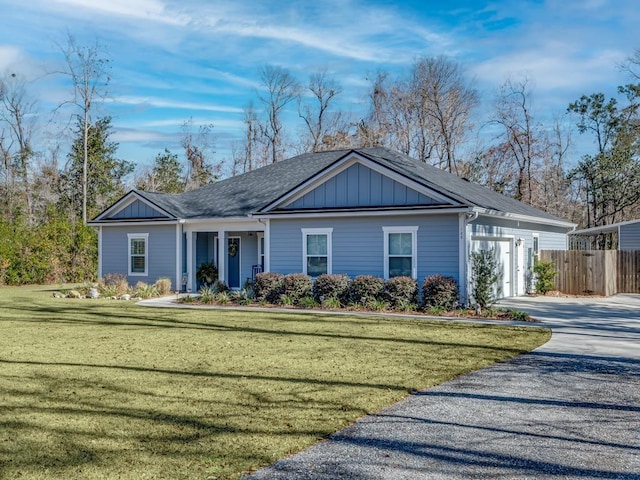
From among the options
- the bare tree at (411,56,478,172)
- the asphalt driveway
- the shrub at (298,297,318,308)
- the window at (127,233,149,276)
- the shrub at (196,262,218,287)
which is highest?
the bare tree at (411,56,478,172)

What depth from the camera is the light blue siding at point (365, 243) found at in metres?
17.4

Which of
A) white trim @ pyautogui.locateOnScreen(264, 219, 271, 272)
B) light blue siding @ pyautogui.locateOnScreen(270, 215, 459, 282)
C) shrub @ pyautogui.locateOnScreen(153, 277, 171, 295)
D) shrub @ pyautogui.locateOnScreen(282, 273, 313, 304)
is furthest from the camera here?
shrub @ pyautogui.locateOnScreen(153, 277, 171, 295)

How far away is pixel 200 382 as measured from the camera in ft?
25.7

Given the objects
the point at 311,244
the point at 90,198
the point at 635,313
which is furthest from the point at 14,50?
the point at 635,313

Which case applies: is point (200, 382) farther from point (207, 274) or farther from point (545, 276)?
point (545, 276)

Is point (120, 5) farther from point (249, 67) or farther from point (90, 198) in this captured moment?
point (249, 67)

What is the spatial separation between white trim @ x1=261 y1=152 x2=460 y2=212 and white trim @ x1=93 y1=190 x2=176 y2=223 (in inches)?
193

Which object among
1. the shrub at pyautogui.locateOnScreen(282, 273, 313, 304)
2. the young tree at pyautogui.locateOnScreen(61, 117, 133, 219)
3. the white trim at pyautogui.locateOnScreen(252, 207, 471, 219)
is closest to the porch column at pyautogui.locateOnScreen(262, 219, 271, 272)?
the white trim at pyautogui.locateOnScreen(252, 207, 471, 219)

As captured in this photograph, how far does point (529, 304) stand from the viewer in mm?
18625

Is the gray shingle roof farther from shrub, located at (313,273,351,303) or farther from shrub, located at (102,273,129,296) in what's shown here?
shrub, located at (313,273,351,303)

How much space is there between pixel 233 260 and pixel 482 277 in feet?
34.6

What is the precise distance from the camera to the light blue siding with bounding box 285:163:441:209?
18047 mm

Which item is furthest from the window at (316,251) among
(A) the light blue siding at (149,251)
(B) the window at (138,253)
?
(B) the window at (138,253)

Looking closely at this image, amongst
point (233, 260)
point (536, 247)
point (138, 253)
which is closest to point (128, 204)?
point (138, 253)
